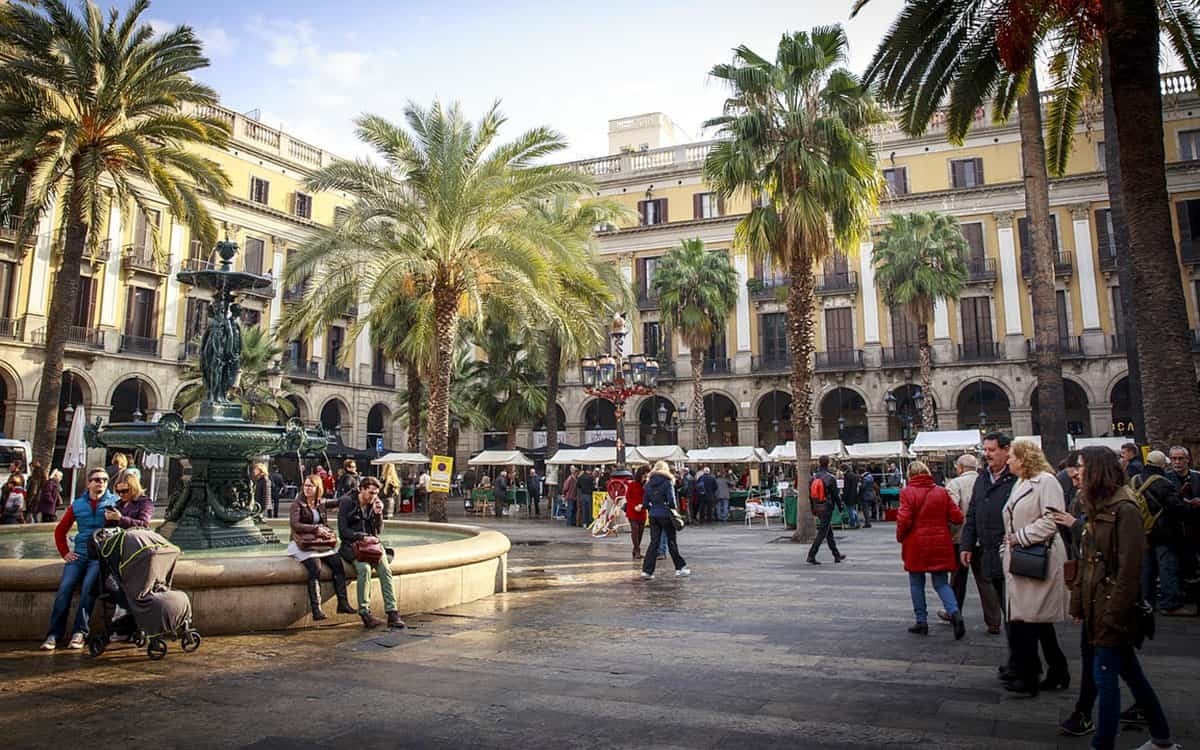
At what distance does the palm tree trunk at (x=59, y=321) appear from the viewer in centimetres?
1507

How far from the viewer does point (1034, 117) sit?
13.4m

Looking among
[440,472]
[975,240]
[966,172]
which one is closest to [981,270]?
[975,240]

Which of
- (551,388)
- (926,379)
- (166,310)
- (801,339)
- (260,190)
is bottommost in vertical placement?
(801,339)

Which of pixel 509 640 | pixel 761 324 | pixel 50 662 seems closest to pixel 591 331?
pixel 509 640

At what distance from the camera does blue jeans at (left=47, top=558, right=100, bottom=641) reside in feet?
19.4

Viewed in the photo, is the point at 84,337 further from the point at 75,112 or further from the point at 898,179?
the point at 898,179

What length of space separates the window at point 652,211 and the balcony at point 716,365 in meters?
7.38

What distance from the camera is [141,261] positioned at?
1264 inches

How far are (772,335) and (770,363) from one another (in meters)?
1.48

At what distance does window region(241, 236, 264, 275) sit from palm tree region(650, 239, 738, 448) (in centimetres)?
1800

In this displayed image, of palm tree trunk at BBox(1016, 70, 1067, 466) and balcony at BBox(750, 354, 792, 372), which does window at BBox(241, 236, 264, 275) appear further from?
palm tree trunk at BBox(1016, 70, 1067, 466)

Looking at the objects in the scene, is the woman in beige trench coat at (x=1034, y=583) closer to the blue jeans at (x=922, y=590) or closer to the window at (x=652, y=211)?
the blue jeans at (x=922, y=590)

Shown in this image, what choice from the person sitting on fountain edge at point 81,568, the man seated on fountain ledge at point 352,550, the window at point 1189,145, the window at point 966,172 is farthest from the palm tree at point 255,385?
the window at point 1189,145

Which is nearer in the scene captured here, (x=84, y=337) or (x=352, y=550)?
(x=352, y=550)
